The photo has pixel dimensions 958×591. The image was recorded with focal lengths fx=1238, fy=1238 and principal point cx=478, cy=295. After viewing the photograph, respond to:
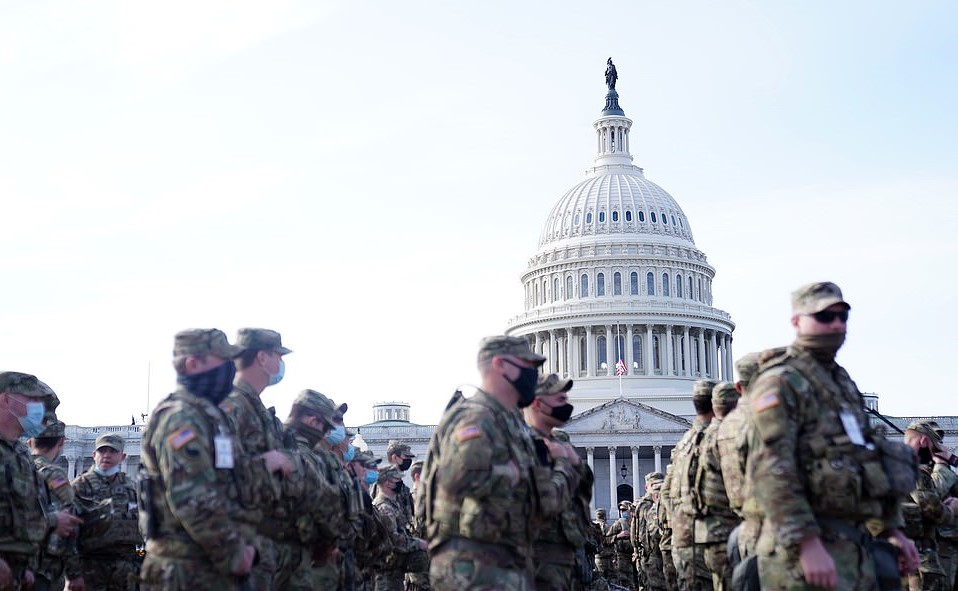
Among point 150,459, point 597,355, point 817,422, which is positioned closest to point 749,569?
point 817,422

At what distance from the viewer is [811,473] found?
7312 millimetres

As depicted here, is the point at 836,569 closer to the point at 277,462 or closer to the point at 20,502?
the point at 277,462

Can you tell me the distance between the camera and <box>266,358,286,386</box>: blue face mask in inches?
354

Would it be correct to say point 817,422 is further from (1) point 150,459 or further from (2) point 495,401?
(1) point 150,459

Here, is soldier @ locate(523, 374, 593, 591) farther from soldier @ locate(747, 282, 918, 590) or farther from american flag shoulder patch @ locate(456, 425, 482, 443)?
soldier @ locate(747, 282, 918, 590)

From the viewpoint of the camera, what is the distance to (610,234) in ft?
341

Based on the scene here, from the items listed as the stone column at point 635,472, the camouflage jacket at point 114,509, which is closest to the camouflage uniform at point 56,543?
the camouflage jacket at point 114,509

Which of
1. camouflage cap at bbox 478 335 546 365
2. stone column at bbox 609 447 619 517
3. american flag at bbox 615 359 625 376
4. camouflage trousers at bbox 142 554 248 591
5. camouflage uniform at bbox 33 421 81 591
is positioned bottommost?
camouflage trousers at bbox 142 554 248 591

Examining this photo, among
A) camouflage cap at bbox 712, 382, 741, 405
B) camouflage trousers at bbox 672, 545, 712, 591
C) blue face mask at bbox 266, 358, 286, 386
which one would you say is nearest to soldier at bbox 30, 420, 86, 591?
blue face mask at bbox 266, 358, 286, 386

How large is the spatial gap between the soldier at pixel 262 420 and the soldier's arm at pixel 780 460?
10.5 ft

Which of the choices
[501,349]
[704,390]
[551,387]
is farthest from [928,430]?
[501,349]

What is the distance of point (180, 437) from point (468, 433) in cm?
174

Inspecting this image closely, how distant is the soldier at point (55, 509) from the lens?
32.2ft

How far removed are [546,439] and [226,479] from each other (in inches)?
112
